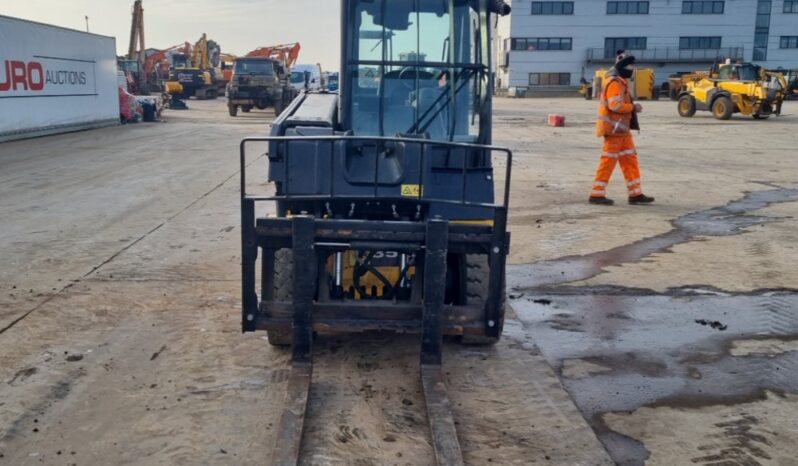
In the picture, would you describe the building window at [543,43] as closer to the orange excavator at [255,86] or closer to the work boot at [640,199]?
the orange excavator at [255,86]

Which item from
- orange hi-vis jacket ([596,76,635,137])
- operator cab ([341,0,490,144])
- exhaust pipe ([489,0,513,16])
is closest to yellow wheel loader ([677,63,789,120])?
orange hi-vis jacket ([596,76,635,137])

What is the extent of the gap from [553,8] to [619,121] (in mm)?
58891

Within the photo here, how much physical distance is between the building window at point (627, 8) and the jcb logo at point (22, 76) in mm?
54307

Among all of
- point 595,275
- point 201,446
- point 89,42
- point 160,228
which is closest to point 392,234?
point 201,446

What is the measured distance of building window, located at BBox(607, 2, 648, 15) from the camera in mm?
64550

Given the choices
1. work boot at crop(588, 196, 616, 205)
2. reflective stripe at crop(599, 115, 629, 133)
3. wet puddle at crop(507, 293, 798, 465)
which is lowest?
wet puddle at crop(507, 293, 798, 465)

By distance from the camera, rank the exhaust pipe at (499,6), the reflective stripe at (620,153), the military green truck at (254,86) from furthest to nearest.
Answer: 1. the military green truck at (254,86)
2. the reflective stripe at (620,153)
3. the exhaust pipe at (499,6)

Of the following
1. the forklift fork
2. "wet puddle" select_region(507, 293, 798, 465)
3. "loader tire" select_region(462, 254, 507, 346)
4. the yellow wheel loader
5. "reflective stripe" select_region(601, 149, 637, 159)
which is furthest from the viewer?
the yellow wheel loader

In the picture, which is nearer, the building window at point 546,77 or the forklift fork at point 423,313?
the forklift fork at point 423,313

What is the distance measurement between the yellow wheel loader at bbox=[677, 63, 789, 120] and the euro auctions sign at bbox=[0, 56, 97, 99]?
73.4ft

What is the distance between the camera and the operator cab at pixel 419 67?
573cm

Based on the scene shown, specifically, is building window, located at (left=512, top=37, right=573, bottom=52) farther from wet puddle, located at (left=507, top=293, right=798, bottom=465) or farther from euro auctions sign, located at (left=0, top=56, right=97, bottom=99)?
wet puddle, located at (left=507, top=293, right=798, bottom=465)

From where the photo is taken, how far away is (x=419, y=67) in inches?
226

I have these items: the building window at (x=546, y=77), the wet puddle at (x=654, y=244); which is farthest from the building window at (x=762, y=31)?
the wet puddle at (x=654, y=244)
